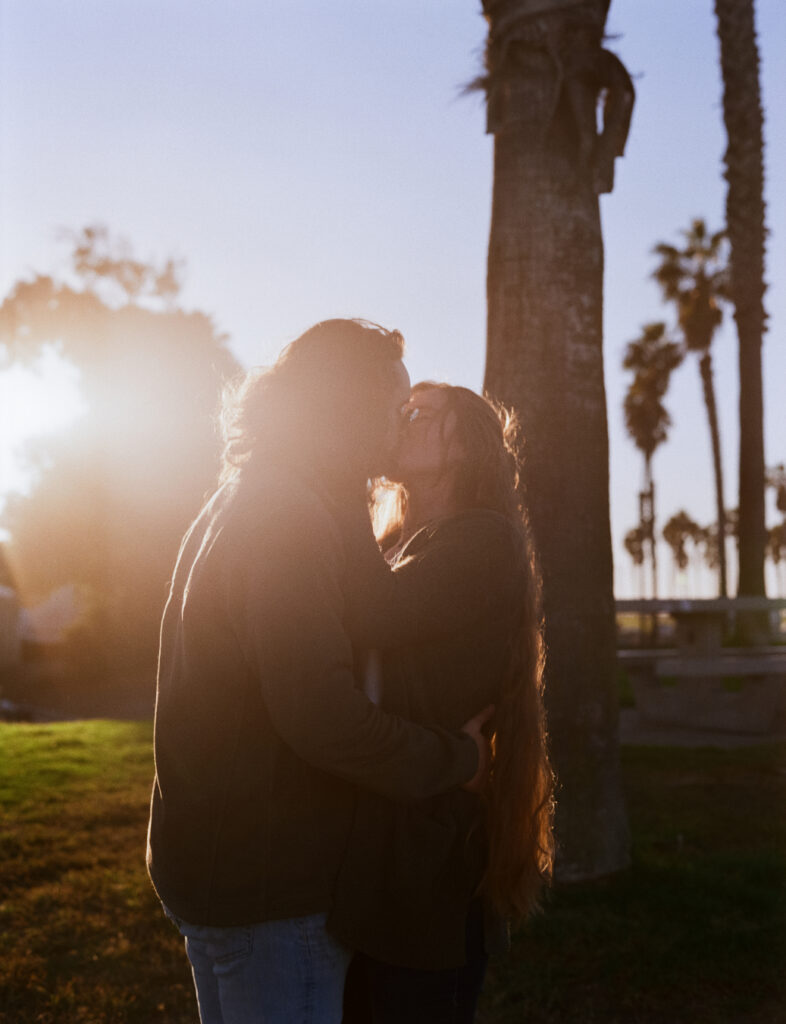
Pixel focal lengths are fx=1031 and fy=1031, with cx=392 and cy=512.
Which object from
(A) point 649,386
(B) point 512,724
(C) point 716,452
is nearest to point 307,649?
(B) point 512,724

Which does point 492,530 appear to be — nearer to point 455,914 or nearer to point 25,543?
point 455,914

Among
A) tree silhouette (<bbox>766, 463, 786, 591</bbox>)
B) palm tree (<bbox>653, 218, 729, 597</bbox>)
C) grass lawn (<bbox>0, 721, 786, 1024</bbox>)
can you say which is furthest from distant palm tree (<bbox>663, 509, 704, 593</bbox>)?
grass lawn (<bbox>0, 721, 786, 1024</bbox>)

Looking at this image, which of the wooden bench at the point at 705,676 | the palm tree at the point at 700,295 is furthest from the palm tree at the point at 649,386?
the wooden bench at the point at 705,676

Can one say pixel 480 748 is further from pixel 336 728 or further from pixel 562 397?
pixel 562 397

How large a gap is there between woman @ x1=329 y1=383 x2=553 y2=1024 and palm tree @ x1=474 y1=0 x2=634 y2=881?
2.93 meters

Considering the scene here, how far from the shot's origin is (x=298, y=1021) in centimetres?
194

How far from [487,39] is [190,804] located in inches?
198

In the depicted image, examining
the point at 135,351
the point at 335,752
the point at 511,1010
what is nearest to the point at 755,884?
the point at 511,1010

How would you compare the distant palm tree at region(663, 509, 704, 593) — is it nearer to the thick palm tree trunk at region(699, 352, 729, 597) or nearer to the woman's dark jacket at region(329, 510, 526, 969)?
the thick palm tree trunk at region(699, 352, 729, 597)

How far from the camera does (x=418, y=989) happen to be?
6.91 feet

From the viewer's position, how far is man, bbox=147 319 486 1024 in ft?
5.99

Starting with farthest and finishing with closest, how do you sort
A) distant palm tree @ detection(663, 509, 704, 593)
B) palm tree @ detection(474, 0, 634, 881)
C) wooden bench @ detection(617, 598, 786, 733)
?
1. distant palm tree @ detection(663, 509, 704, 593)
2. wooden bench @ detection(617, 598, 786, 733)
3. palm tree @ detection(474, 0, 634, 881)

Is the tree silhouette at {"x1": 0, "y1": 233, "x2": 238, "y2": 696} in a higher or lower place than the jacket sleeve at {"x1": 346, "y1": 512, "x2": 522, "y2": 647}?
higher

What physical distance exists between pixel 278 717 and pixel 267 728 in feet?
0.35
